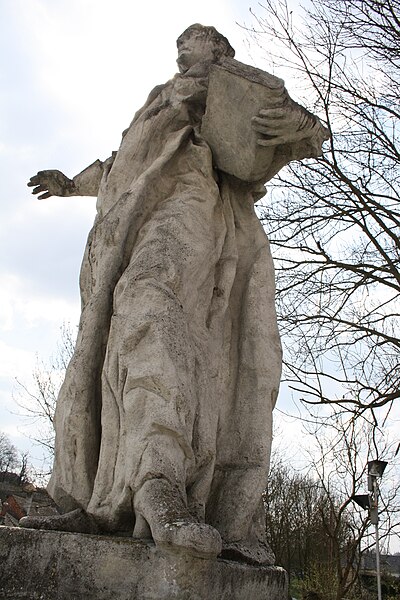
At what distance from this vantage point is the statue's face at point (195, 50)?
12.6 feet

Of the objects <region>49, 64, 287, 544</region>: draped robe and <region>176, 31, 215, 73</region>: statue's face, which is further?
<region>176, 31, 215, 73</region>: statue's face

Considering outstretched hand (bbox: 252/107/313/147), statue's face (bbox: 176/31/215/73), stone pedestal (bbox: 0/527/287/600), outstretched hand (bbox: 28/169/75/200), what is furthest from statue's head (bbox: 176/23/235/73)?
stone pedestal (bbox: 0/527/287/600)

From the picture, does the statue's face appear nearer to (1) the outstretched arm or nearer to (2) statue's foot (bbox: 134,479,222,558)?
(1) the outstretched arm

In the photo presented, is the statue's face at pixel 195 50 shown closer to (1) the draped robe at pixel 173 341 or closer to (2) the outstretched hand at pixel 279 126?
(1) the draped robe at pixel 173 341

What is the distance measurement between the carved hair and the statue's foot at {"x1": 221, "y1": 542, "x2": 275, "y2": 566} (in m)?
2.57

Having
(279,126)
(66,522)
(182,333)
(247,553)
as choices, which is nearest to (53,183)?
(279,126)

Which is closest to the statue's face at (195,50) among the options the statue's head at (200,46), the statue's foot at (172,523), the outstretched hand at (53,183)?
the statue's head at (200,46)

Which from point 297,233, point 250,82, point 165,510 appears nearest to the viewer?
point 165,510

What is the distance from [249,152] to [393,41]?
808 centimetres

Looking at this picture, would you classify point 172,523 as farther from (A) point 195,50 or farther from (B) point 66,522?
(A) point 195,50

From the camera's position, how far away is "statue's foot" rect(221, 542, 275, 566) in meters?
2.58

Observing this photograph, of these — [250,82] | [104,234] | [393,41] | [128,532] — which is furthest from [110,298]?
[393,41]

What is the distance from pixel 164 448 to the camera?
8.07 feet

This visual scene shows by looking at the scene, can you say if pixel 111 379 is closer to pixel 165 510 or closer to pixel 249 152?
pixel 165 510
